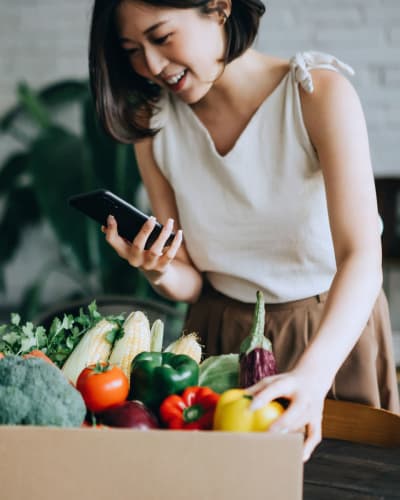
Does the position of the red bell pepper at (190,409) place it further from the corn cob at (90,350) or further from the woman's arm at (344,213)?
the corn cob at (90,350)

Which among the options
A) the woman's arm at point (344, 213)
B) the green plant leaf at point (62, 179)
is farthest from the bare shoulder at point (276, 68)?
the green plant leaf at point (62, 179)

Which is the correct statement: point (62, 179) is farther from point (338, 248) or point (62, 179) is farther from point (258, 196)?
point (338, 248)

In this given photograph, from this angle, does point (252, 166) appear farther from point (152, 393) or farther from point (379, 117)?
point (379, 117)

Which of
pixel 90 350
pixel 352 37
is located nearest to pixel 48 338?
pixel 90 350

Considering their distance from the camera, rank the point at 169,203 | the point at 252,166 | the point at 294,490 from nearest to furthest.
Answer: the point at 294,490
the point at 252,166
the point at 169,203

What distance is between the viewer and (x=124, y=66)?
154cm

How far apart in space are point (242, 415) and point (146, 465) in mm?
133

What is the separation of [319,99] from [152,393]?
686 millimetres

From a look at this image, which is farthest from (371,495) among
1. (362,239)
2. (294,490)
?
(362,239)

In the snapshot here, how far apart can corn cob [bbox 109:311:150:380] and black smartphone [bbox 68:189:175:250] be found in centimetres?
19

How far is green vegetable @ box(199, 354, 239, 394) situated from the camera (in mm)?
1078

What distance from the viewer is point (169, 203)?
1.76 meters

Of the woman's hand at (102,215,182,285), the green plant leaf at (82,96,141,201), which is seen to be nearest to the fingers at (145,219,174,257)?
the woman's hand at (102,215,182,285)

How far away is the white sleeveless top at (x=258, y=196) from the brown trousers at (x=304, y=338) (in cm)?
3
